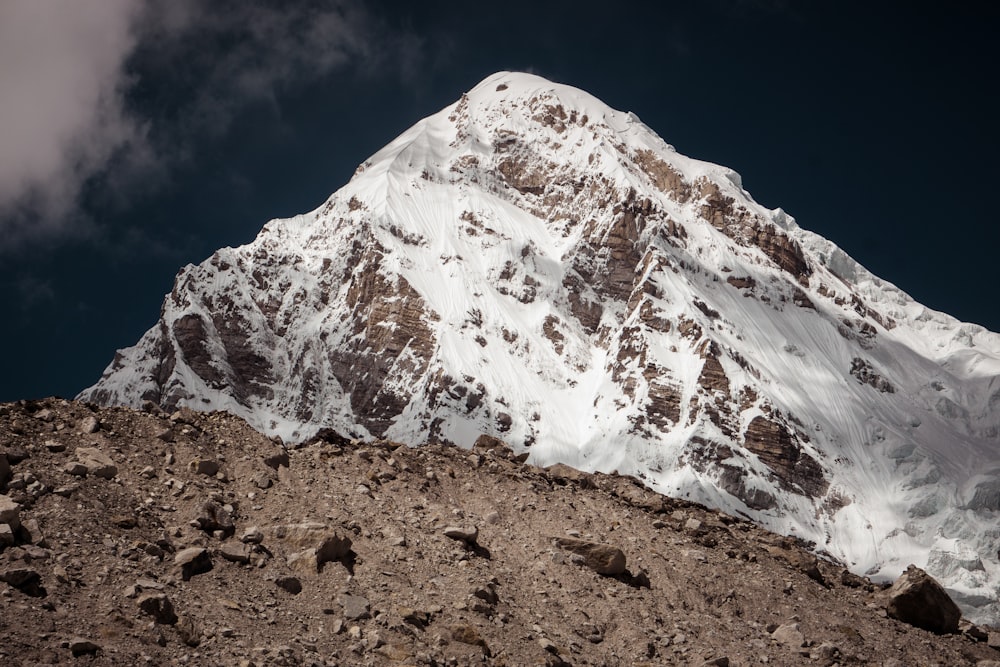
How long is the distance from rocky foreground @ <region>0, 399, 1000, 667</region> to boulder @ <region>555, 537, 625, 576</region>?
4cm

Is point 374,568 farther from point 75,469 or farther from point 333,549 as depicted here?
point 75,469

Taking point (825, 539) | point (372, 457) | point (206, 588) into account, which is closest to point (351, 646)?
point (206, 588)

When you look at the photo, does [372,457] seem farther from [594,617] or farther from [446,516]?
[594,617]

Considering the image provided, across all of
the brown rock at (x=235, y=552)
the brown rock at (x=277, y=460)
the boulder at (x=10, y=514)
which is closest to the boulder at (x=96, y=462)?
the boulder at (x=10, y=514)

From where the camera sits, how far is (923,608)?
21531 mm

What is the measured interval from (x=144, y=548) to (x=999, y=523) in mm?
212322

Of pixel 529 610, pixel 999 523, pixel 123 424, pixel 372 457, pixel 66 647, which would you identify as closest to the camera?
pixel 66 647

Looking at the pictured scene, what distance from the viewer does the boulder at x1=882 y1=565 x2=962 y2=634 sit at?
21500 millimetres

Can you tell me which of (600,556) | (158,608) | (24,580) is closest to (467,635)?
(600,556)

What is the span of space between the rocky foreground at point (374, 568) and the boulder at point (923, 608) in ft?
0.12

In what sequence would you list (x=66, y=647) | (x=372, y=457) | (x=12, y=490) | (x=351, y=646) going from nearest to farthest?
1. (x=66, y=647)
2. (x=351, y=646)
3. (x=12, y=490)
4. (x=372, y=457)

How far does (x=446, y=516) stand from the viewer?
20531 millimetres

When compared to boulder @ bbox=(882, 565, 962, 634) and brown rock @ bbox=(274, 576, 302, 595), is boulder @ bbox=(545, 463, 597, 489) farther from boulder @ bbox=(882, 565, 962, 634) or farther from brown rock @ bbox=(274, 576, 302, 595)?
brown rock @ bbox=(274, 576, 302, 595)

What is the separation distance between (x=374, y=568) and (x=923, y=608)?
12753 mm
